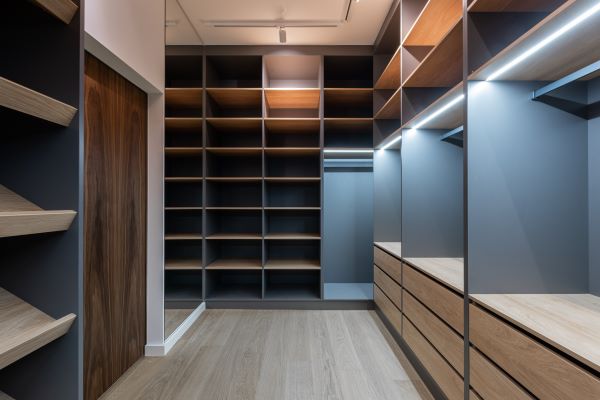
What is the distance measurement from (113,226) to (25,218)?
1.22 m

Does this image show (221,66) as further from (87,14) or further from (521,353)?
(521,353)

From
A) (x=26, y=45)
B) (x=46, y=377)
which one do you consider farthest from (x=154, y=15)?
(x=46, y=377)

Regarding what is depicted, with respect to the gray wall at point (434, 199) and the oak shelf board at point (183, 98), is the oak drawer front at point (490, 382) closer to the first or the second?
the gray wall at point (434, 199)

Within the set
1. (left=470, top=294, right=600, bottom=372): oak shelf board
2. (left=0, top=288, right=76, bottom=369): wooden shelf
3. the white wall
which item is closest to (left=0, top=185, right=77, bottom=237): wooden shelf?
(left=0, top=288, right=76, bottom=369): wooden shelf

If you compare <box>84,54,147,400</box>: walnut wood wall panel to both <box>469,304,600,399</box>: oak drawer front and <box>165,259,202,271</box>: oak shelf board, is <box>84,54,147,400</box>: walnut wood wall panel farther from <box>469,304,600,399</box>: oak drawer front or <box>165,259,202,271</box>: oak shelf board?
<box>469,304,600,399</box>: oak drawer front

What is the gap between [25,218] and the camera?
0.64m

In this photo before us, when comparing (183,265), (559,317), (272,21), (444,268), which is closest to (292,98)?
(272,21)

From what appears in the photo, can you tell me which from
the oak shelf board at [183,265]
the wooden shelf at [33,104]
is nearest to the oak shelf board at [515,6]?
the wooden shelf at [33,104]

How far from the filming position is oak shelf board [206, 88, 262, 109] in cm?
295

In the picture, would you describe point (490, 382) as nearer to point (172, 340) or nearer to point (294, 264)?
point (172, 340)

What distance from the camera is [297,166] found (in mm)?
3391

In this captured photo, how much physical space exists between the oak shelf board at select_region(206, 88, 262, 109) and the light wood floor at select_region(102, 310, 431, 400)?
2103 mm

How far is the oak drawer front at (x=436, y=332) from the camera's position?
1.34 metres

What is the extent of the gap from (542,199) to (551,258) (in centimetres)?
23
